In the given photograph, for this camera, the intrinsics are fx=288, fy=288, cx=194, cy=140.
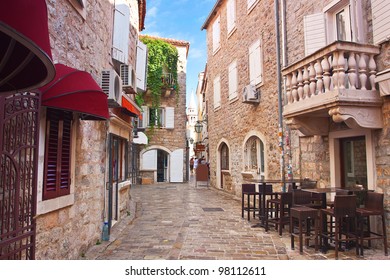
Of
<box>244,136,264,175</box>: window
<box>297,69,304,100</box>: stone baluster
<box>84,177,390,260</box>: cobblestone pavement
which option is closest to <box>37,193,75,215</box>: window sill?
<box>84,177,390,260</box>: cobblestone pavement

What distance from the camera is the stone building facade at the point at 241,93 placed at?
9.31 meters

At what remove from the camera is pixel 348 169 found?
606 centimetres

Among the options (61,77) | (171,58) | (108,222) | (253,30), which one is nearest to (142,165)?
(171,58)

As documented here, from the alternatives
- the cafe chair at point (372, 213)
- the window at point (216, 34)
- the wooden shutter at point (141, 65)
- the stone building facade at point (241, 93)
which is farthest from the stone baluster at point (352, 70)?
the window at point (216, 34)

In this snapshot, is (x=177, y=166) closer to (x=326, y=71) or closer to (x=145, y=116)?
(x=145, y=116)

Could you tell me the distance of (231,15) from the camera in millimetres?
12812

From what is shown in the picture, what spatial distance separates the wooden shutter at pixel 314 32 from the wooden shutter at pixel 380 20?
1.58 metres

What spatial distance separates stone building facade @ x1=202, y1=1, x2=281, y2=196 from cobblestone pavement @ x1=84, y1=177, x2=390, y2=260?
2755 mm

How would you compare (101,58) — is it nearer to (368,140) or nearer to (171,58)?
(368,140)

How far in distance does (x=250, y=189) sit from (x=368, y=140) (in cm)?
321

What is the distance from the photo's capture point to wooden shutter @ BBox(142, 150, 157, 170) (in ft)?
62.7

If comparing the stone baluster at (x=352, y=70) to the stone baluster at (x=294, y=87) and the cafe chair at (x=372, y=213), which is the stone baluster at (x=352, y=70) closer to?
the stone baluster at (x=294, y=87)

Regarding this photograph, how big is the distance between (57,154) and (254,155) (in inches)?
321

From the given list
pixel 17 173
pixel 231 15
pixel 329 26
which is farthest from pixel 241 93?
pixel 17 173
